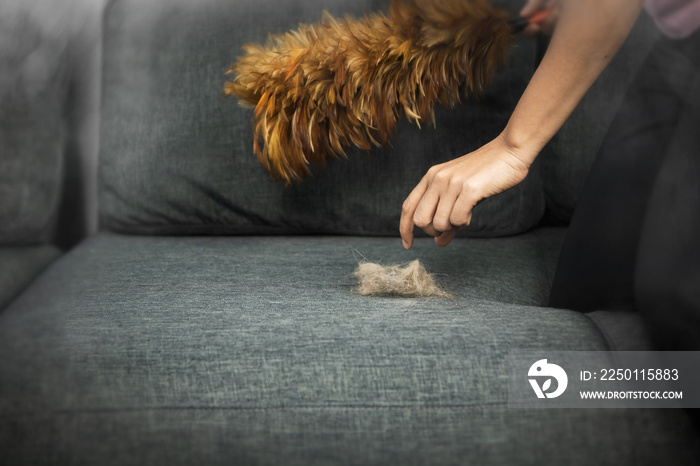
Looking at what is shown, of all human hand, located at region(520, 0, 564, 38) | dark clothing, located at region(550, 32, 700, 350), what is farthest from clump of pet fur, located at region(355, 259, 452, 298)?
human hand, located at region(520, 0, 564, 38)

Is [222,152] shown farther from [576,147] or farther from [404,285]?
[576,147]

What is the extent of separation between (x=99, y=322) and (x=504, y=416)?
1.22ft

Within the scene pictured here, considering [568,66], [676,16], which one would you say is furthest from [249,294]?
[676,16]

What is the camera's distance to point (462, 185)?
543mm

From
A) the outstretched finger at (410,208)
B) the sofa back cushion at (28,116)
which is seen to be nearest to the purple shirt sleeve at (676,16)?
the outstretched finger at (410,208)

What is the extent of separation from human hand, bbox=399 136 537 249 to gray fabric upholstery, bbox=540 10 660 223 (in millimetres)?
159

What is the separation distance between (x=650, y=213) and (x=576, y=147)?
370 mm

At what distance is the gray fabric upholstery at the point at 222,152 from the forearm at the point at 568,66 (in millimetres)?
215

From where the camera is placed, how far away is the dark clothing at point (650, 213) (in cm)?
47

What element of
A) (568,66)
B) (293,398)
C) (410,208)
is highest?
(568,66)

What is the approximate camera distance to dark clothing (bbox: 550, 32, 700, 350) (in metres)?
0.47

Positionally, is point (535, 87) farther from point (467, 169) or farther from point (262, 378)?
point (262, 378)

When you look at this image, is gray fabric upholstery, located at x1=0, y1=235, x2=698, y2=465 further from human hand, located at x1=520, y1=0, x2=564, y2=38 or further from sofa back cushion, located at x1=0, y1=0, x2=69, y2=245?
human hand, located at x1=520, y1=0, x2=564, y2=38

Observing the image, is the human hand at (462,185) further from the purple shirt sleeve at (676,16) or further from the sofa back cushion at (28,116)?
the sofa back cushion at (28,116)
